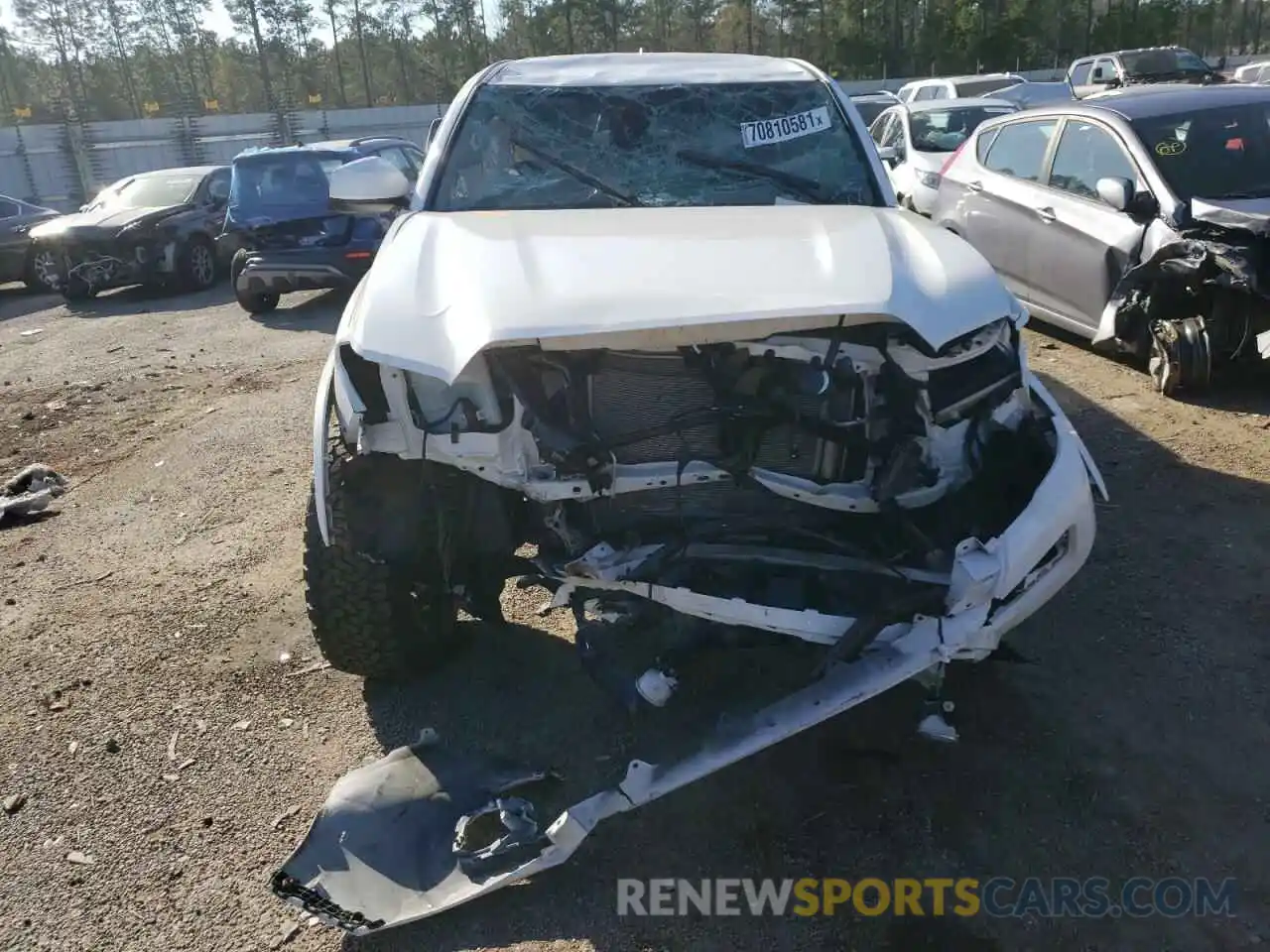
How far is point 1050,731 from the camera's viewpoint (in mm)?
2906

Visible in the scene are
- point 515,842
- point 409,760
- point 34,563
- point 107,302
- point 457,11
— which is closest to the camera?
point 515,842

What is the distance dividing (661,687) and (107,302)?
1182 centimetres

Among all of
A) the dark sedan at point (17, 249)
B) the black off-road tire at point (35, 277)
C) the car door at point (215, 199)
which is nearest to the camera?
the black off-road tire at point (35, 277)

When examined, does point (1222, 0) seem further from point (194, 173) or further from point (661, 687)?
point (661, 687)

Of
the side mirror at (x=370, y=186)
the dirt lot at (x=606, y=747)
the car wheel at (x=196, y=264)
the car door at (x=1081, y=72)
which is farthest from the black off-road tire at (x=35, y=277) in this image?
the car door at (x=1081, y=72)

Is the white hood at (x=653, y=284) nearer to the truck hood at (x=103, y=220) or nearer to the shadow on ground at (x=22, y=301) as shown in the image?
the truck hood at (x=103, y=220)

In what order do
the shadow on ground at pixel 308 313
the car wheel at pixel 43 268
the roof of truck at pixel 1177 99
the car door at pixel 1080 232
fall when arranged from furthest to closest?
the car wheel at pixel 43 268, the shadow on ground at pixel 308 313, the roof of truck at pixel 1177 99, the car door at pixel 1080 232

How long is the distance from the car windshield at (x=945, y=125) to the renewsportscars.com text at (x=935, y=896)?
8.82 m

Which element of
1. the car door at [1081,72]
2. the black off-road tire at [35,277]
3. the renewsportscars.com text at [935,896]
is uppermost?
the car door at [1081,72]

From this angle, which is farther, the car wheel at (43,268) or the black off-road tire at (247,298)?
the car wheel at (43,268)

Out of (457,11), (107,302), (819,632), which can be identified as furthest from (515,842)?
(457,11)

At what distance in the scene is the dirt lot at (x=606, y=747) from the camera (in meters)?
2.39

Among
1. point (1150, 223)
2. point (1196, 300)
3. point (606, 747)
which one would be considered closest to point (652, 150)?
point (606, 747)

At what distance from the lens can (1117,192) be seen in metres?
5.45
